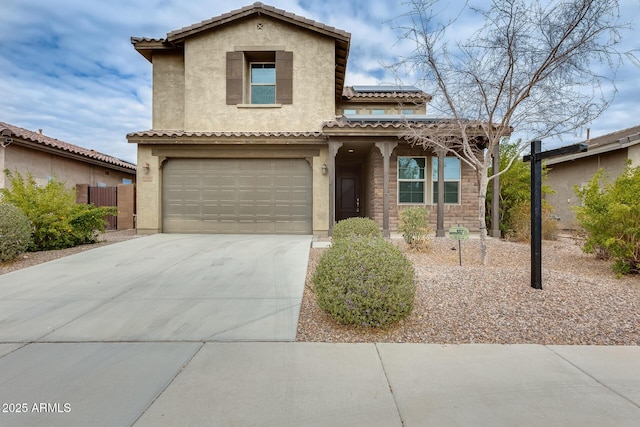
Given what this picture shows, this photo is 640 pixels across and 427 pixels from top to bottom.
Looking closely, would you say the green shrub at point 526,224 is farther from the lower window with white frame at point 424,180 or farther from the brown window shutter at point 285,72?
the brown window shutter at point 285,72

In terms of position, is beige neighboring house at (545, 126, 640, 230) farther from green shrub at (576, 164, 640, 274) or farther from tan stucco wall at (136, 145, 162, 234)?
tan stucco wall at (136, 145, 162, 234)

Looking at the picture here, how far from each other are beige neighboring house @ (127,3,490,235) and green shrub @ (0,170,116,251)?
2.31 meters

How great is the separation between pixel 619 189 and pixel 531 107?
2119mm

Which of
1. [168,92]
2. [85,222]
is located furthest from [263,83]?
[85,222]

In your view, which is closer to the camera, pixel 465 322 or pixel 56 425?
pixel 56 425

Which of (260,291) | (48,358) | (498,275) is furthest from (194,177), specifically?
(498,275)

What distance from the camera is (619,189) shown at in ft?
18.6

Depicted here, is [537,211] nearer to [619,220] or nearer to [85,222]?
[619,220]

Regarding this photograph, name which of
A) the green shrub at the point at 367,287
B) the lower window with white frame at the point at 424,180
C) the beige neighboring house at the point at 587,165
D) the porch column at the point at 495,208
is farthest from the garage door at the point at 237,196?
the beige neighboring house at the point at 587,165

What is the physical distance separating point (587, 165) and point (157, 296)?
17605 millimetres

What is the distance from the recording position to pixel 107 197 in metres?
13.0

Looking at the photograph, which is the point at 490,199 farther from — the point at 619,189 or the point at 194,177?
the point at 194,177

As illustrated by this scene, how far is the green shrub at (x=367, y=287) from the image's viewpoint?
334cm

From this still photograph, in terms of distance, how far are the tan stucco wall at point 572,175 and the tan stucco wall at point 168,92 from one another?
15.2m
